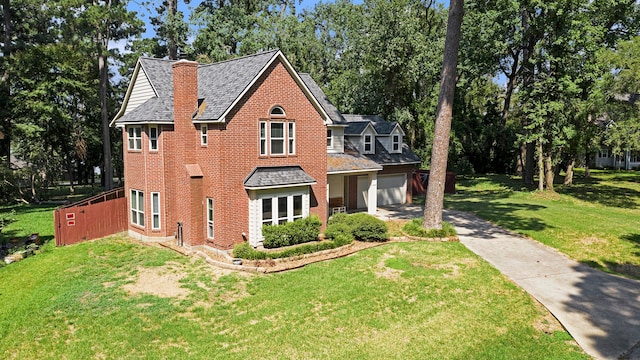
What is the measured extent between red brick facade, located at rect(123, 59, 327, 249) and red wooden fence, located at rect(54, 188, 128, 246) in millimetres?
1408

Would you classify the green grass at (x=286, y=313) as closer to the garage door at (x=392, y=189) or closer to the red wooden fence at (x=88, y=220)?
the red wooden fence at (x=88, y=220)

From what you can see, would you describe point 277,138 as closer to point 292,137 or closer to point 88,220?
point 292,137

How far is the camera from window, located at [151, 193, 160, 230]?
21.2 m

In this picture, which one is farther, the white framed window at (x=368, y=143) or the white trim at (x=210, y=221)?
the white framed window at (x=368, y=143)

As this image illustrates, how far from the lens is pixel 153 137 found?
68.6 feet

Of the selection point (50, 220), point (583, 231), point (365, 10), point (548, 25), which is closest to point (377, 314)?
point (583, 231)

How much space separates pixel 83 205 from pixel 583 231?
84.8ft

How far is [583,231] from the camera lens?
2120 cm

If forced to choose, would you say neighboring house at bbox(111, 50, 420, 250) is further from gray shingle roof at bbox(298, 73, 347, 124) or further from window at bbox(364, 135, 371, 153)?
window at bbox(364, 135, 371, 153)

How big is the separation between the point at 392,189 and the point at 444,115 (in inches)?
453

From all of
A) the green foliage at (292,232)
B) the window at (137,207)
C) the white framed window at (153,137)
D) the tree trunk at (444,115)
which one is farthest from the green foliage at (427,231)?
the window at (137,207)

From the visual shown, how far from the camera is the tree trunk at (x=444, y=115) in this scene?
64.6 feet

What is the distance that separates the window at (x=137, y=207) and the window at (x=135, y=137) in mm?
2344

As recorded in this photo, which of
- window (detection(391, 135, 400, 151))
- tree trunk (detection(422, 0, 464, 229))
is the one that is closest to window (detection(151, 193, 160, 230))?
tree trunk (detection(422, 0, 464, 229))
